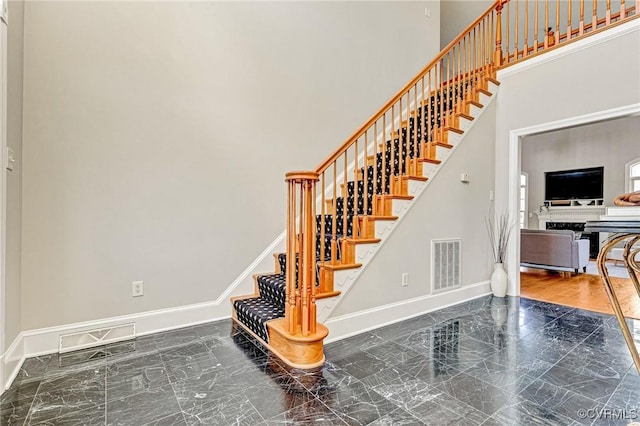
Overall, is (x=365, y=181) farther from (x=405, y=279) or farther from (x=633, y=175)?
(x=633, y=175)

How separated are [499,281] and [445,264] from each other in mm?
934

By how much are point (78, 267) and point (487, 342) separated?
3.33 meters

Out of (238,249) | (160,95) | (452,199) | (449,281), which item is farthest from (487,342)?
(160,95)

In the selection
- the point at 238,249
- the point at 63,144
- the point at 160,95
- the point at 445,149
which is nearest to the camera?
the point at 63,144

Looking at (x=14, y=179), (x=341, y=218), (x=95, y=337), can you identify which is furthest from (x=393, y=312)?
(x=14, y=179)

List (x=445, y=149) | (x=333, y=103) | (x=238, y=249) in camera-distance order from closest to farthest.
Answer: (x=238, y=249) < (x=445, y=149) < (x=333, y=103)

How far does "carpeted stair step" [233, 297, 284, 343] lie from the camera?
2609 mm

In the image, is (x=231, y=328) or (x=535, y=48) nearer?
(x=231, y=328)

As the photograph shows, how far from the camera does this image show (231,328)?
9.65 ft

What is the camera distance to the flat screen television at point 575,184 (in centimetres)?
853

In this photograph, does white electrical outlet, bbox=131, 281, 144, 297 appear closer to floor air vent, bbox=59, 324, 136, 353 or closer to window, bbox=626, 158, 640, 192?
floor air vent, bbox=59, 324, 136, 353

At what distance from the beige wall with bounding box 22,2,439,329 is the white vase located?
2.57m

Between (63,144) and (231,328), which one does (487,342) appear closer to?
(231,328)

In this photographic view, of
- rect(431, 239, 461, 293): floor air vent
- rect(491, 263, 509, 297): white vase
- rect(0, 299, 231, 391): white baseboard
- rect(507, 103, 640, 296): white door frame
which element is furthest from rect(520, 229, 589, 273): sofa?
rect(0, 299, 231, 391): white baseboard
